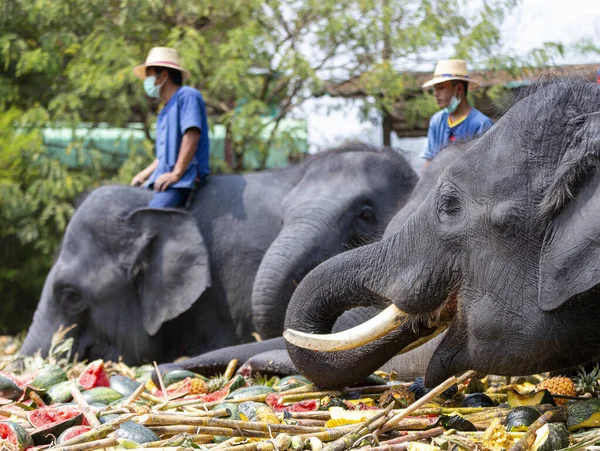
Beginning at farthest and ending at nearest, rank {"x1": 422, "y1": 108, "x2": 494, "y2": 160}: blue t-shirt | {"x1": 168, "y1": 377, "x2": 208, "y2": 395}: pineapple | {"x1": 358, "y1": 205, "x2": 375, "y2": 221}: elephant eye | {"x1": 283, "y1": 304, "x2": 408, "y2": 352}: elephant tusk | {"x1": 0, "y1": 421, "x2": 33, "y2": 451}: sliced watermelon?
{"x1": 358, "y1": 205, "x2": 375, "y2": 221}: elephant eye < {"x1": 422, "y1": 108, "x2": 494, "y2": 160}: blue t-shirt < {"x1": 168, "y1": 377, "x2": 208, "y2": 395}: pineapple < {"x1": 283, "y1": 304, "x2": 408, "y2": 352}: elephant tusk < {"x1": 0, "y1": 421, "x2": 33, "y2": 451}: sliced watermelon

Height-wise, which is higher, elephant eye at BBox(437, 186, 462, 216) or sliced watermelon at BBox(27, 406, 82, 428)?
elephant eye at BBox(437, 186, 462, 216)

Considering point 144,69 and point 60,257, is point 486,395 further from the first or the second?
point 144,69

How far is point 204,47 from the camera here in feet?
32.5

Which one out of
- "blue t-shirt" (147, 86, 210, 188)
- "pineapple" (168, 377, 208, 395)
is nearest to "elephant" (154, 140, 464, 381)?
"pineapple" (168, 377, 208, 395)

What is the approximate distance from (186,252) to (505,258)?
3.93 meters

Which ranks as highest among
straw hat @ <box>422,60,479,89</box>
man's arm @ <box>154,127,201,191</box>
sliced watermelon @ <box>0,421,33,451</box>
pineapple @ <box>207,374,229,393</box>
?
straw hat @ <box>422,60,479,89</box>

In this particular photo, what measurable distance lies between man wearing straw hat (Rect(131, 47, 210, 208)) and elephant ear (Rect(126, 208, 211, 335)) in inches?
6.5

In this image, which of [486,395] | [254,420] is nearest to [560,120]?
[486,395]

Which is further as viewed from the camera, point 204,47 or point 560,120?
point 204,47

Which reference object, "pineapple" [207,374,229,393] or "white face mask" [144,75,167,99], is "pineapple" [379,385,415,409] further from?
"white face mask" [144,75,167,99]

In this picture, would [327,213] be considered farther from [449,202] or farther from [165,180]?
[449,202]

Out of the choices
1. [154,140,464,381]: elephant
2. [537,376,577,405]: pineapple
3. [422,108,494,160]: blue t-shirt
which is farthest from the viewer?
[422,108,494,160]: blue t-shirt

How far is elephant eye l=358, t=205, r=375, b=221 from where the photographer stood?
22.4ft

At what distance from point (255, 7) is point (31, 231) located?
3.08m
